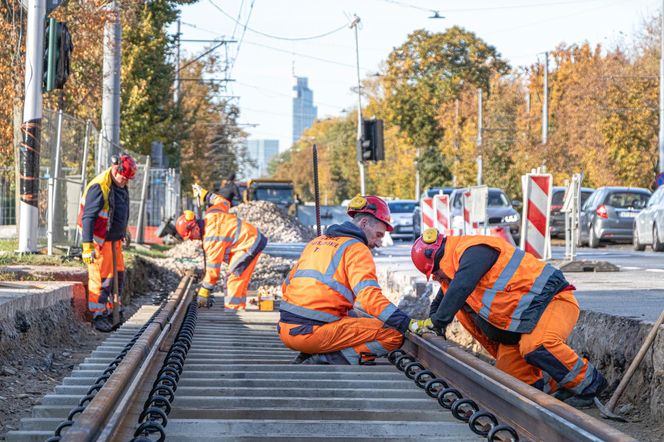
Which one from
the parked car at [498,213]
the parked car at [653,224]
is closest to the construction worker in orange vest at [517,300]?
the parked car at [653,224]

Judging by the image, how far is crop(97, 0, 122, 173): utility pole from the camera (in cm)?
2197

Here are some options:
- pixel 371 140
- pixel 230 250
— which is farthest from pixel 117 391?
pixel 371 140

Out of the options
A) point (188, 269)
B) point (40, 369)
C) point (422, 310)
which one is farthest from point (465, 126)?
point (40, 369)

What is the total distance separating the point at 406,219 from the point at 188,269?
21745 mm

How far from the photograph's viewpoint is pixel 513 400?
5.60m

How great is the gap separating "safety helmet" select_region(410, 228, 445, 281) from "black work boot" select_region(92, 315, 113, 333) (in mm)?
5536

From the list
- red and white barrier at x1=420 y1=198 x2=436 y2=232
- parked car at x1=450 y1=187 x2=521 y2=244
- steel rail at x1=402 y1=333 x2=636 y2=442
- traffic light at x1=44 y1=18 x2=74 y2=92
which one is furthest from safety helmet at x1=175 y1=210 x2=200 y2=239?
parked car at x1=450 y1=187 x2=521 y2=244

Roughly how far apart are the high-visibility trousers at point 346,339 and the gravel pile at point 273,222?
3045cm

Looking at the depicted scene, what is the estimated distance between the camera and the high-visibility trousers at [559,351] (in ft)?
23.0

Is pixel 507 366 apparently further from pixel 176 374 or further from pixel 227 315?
pixel 227 315

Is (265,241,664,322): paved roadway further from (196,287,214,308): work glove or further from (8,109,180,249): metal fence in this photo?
(8,109,180,249): metal fence

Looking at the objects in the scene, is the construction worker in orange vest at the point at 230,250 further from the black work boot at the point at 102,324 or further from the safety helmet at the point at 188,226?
the black work boot at the point at 102,324

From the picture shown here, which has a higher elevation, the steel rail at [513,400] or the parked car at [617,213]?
the parked car at [617,213]

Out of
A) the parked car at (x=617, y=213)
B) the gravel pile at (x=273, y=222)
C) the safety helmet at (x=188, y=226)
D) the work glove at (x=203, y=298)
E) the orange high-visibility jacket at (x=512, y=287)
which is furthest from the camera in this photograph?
the gravel pile at (x=273, y=222)
